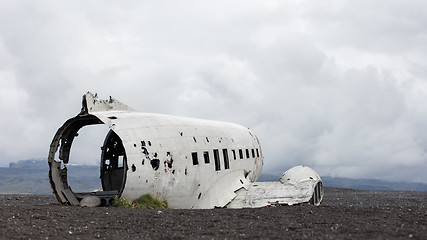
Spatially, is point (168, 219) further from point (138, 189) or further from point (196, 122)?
point (196, 122)

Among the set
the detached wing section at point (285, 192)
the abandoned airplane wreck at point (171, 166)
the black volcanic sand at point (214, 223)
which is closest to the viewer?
the black volcanic sand at point (214, 223)

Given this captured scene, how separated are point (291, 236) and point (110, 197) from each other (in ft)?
29.3

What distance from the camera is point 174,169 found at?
1692 centimetres

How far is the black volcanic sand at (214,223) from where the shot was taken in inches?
455

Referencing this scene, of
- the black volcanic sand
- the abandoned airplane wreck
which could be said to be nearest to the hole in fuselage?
the abandoned airplane wreck

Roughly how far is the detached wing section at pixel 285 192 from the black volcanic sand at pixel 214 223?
272 centimetres

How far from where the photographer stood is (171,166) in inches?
663

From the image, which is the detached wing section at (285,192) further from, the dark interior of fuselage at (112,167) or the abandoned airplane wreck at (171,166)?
the dark interior of fuselage at (112,167)

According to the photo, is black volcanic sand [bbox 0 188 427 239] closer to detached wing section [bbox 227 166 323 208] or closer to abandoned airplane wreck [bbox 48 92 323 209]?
abandoned airplane wreck [bbox 48 92 323 209]

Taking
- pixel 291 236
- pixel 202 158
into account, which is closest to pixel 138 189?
pixel 202 158

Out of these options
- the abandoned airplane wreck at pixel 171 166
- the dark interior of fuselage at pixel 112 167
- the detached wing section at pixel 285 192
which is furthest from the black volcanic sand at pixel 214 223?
the dark interior of fuselage at pixel 112 167

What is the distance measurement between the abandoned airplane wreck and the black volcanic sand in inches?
67.4

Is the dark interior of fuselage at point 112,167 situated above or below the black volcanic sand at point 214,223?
above

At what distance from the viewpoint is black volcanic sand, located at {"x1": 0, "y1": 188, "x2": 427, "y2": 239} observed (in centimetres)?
1155
